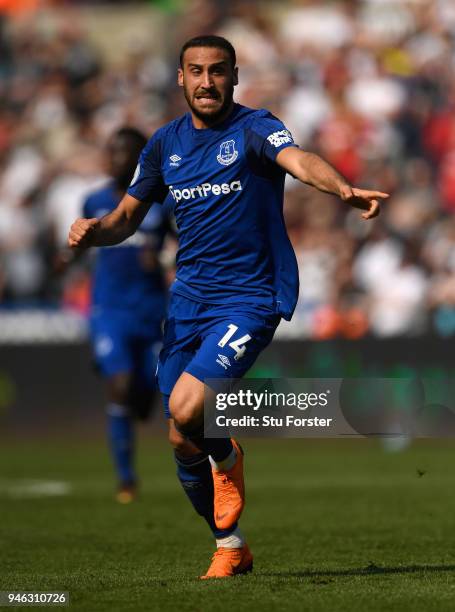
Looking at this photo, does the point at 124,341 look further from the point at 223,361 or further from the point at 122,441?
the point at 223,361

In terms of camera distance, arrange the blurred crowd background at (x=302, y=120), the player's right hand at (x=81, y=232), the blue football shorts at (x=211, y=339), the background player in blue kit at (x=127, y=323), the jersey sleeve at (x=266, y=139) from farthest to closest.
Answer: the blurred crowd background at (x=302, y=120), the background player in blue kit at (x=127, y=323), the player's right hand at (x=81, y=232), the blue football shorts at (x=211, y=339), the jersey sleeve at (x=266, y=139)

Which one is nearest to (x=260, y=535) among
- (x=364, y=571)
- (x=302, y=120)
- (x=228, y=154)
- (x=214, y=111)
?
(x=364, y=571)

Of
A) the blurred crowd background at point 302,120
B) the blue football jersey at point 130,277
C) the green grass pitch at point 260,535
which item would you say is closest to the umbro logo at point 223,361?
the green grass pitch at point 260,535

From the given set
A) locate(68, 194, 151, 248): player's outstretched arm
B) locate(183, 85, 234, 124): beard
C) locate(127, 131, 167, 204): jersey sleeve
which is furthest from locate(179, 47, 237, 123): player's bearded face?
locate(68, 194, 151, 248): player's outstretched arm

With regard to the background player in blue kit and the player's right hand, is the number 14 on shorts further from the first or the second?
the background player in blue kit

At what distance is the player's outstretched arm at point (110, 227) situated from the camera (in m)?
6.95

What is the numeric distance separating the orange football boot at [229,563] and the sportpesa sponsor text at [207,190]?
177 centimetres

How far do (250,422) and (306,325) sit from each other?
421 inches

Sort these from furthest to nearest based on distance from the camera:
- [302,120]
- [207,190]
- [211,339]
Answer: [302,120] < [207,190] < [211,339]

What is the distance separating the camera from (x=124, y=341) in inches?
488

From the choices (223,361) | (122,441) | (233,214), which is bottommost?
(122,441)

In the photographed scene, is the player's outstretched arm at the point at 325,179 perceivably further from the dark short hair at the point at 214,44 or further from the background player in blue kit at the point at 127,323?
the background player in blue kit at the point at 127,323

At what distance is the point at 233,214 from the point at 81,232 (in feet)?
2.47

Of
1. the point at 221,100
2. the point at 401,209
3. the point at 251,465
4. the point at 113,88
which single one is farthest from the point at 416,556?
the point at 113,88
